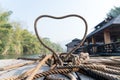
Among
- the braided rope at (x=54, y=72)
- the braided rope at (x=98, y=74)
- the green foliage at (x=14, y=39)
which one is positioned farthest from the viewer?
the green foliage at (x=14, y=39)

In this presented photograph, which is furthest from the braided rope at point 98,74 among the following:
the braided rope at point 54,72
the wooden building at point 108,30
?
the wooden building at point 108,30

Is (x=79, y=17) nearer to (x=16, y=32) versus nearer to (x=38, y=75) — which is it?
(x=38, y=75)

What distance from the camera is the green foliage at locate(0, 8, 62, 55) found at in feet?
176

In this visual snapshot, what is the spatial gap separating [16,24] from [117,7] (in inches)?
1411

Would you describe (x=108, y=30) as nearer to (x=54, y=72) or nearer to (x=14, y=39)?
(x=54, y=72)

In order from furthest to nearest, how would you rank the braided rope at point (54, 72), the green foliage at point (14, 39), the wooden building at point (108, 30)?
the green foliage at point (14, 39)
the wooden building at point (108, 30)
the braided rope at point (54, 72)

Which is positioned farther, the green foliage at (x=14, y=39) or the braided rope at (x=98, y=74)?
the green foliage at (x=14, y=39)

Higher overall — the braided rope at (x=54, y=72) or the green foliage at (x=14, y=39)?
the green foliage at (x=14, y=39)

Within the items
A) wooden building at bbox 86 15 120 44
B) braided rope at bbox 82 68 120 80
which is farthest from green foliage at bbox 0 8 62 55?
braided rope at bbox 82 68 120 80

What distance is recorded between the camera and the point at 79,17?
162 cm

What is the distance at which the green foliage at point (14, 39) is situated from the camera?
176 feet

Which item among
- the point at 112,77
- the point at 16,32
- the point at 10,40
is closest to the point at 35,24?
the point at 112,77

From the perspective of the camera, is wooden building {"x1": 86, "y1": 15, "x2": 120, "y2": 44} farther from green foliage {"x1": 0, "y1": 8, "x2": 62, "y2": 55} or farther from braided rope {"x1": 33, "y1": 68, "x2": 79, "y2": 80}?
green foliage {"x1": 0, "y1": 8, "x2": 62, "y2": 55}

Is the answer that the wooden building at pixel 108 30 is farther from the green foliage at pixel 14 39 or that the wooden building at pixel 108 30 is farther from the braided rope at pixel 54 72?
the green foliage at pixel 14 39
